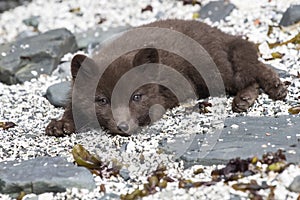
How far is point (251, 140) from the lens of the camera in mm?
5668

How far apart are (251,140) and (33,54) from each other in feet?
16.0

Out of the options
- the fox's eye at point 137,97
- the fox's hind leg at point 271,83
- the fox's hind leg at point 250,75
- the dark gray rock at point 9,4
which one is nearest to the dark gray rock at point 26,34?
the dark gray rock at point 9,4

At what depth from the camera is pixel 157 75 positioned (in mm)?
6980

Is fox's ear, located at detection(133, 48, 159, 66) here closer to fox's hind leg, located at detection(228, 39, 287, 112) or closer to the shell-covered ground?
the shell-covered ground

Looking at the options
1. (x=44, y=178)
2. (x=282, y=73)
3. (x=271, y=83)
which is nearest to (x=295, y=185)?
(x=44, y=178)

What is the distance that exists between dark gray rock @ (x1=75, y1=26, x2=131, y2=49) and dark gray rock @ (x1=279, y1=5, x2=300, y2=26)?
8.53 feet

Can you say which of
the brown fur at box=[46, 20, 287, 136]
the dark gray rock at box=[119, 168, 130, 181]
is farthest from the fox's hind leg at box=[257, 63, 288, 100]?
the dark gray rock at box=[119, 168, 130, 181]

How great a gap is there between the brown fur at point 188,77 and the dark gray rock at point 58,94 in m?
0.85

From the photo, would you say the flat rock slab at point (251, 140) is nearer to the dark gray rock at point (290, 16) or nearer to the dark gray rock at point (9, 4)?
the dark gray rock at point (290, 16)

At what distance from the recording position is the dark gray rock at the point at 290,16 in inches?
360

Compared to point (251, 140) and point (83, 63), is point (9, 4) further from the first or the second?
point (251, 140)

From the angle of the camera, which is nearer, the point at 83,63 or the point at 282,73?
the point at 83,63

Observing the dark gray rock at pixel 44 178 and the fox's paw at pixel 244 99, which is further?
the fox's paw at pixel 244 99

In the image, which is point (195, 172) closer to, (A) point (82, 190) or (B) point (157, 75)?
(A) point (82, 190)
